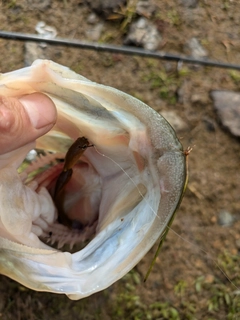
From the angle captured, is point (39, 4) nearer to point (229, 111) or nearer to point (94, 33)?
point (94, 33)

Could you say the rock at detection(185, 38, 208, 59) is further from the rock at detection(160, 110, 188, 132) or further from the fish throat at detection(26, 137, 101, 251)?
the fish throat at detection(26, 137, 101, 251)

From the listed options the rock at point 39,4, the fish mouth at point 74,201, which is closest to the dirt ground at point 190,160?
the rock at point 39,4

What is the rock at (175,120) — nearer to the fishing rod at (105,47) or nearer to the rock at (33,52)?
the fishing rod at (105,47)

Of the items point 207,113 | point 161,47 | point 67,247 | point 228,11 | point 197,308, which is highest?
point 228,11

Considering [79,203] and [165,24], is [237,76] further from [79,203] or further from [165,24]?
[79,203]

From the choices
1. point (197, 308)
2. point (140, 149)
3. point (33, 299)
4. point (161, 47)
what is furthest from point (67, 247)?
point (161, 47)
